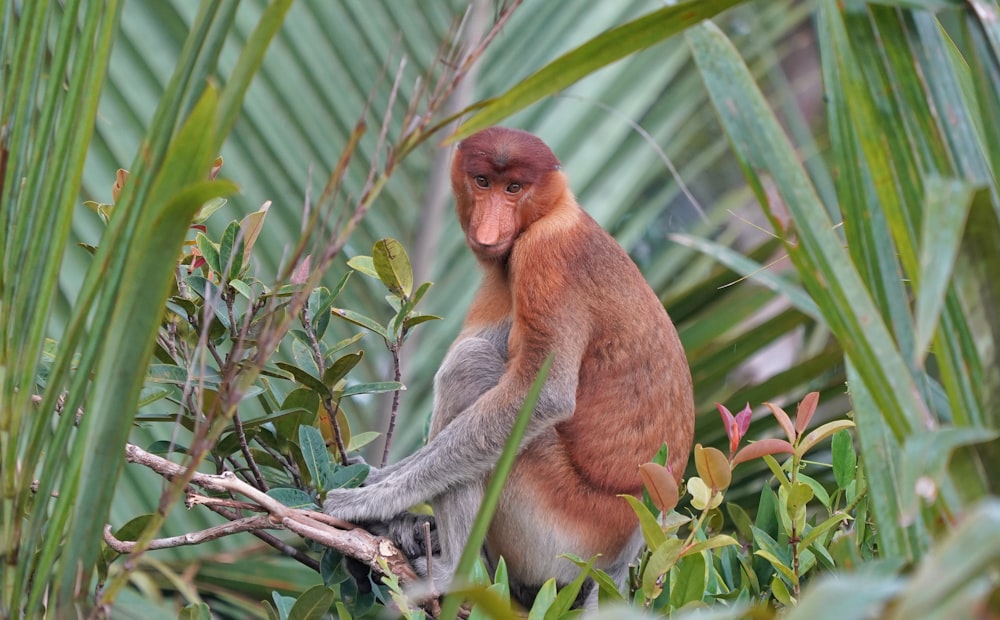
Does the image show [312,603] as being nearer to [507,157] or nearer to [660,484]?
[660,484]

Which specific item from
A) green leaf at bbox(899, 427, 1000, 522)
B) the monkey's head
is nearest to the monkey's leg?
the monkey's head

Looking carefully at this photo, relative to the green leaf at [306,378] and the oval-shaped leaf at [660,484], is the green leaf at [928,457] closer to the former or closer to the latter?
the oval-shaped leaf at [660,484]

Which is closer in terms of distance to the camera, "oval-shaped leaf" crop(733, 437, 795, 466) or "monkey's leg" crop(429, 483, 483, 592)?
"oval-shaped leaf" crop(733, 437, 795, 466)

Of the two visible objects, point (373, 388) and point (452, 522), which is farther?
point (452, 522)

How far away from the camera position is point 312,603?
1753 mm

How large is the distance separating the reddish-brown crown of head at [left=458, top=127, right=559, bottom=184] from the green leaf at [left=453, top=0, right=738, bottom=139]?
1.87 metres

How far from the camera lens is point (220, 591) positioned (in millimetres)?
2898

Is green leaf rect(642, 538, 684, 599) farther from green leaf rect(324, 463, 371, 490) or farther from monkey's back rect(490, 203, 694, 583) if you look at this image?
monkey's back rect(490, 203, 694, 583)

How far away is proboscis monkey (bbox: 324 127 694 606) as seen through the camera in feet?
8.25

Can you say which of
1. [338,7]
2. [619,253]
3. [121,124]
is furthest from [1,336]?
[338,7]

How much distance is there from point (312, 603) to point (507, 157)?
4.58 ft

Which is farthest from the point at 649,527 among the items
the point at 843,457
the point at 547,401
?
the point at 547,401

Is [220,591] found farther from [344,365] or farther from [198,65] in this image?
[198,65]

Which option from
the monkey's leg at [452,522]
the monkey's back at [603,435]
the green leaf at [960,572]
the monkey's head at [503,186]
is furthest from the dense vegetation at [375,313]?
the monkey's head at [503,186]
